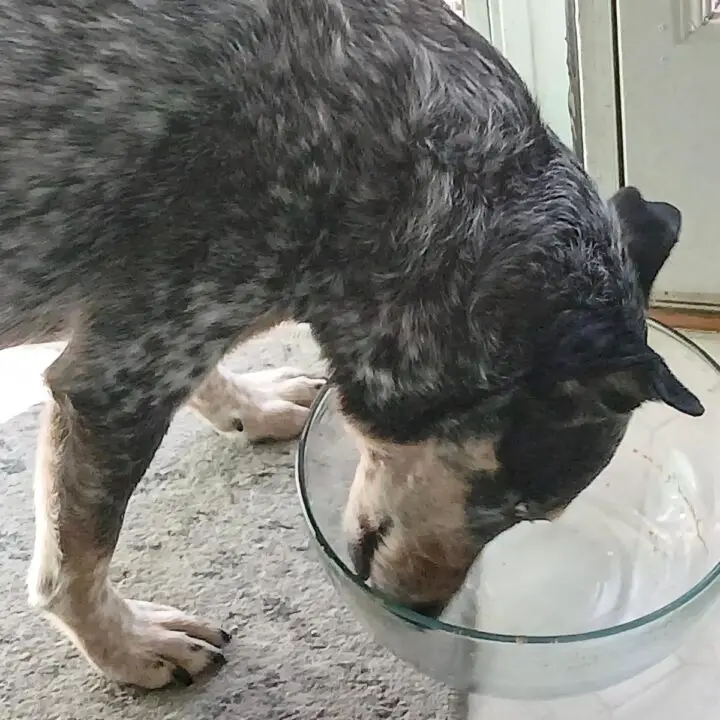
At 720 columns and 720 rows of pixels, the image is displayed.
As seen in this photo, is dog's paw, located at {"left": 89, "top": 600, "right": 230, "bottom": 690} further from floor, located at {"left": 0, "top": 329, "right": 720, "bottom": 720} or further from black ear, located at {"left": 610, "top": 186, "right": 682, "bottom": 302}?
black ear, located at {"left": 610, "top": 186, "right": 682, "bottom": 302}

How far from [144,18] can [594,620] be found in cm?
105

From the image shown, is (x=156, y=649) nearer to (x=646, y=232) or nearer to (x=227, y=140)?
(x=227, y=140)

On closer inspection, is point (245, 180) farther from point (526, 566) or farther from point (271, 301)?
point (526, 566)

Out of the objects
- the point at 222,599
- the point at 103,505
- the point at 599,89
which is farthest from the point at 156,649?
the point at 599,89

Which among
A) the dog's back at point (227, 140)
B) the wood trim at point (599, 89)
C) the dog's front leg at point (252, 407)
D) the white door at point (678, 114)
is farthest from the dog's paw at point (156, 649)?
the white door at point (678, 114)

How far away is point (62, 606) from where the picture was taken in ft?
5.24

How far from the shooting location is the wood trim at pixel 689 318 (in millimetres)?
2186

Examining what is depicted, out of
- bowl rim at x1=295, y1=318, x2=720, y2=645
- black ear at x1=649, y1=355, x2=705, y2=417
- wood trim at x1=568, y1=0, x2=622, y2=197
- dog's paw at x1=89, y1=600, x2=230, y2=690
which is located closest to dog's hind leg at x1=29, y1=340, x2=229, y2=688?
dog's paw at x1=89, y1=600, x2=230, y2=690

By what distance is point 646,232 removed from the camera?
4.79ft

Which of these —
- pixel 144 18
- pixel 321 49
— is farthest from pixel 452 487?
pixel 144 18

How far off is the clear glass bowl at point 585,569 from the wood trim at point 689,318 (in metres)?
0.31

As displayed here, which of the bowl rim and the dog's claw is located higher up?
the bowl rim

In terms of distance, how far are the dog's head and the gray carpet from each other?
182 mm

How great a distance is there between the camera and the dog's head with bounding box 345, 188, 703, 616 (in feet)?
4.26
